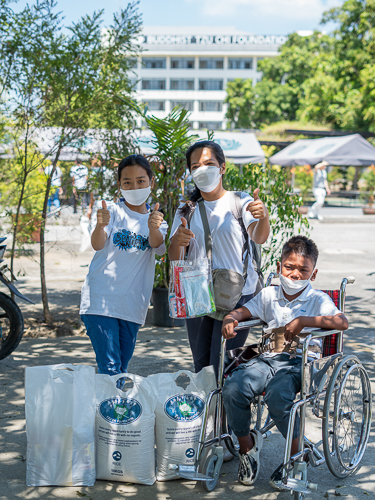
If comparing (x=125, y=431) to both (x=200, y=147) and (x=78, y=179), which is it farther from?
(x=78, y=179)

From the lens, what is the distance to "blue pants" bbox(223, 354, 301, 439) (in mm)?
2852

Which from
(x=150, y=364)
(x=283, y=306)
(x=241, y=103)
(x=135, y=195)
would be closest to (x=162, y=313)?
(x=150, y=364)

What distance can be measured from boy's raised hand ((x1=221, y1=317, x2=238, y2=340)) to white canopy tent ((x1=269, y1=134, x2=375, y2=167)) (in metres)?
19.3

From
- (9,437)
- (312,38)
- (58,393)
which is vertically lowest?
(9,437)

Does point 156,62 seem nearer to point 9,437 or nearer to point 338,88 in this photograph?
point 338,88

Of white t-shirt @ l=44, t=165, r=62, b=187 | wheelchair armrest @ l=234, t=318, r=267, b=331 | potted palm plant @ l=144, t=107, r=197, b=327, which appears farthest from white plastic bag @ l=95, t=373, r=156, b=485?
white t-shirt @ l=44, t=165, r=62, b=187

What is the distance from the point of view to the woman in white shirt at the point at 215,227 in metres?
3.18

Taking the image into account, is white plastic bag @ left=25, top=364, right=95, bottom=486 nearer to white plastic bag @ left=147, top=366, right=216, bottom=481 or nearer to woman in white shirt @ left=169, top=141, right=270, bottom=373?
white plastic bag @ left=147, top=366, right=216, bottom=481

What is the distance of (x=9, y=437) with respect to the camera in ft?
11.9

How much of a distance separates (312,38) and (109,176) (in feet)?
200

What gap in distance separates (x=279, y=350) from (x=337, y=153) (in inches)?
794

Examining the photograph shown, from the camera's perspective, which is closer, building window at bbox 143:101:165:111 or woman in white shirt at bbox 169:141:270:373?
woman in white shirt at bbox 169:141:270:373

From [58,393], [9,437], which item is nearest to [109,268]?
[58,393]

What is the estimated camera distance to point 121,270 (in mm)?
3416
